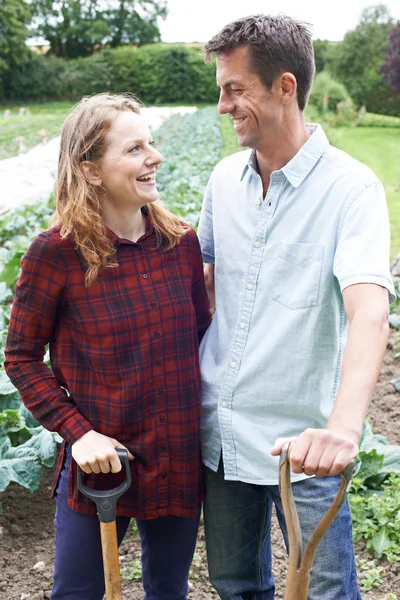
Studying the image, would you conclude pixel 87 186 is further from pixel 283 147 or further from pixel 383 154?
pixel 383 154

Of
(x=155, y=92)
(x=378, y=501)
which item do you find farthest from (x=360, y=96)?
(x=378, y=501)

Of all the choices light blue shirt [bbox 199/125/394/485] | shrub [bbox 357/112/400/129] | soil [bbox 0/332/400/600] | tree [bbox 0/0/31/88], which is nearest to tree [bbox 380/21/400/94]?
shrub [bbox 357/112/400/129]

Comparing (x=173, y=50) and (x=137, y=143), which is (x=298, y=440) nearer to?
(x=137, y=143)

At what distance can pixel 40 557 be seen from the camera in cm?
322

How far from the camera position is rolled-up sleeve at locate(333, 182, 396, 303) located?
178cm

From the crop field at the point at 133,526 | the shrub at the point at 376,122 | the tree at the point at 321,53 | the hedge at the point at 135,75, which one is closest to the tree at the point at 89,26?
the hedge at the point at 135,75

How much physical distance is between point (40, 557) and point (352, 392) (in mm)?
2115

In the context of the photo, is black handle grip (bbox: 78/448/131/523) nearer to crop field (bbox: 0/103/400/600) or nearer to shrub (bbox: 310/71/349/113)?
crop field (bbox: 0/103/400/600)

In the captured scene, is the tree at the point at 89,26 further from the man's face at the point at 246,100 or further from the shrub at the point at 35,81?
the man's face at the point at 246,100

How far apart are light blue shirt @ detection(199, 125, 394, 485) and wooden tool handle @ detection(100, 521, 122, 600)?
375 millimetres

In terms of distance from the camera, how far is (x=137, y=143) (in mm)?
2064

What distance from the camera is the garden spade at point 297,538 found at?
1.49 meters

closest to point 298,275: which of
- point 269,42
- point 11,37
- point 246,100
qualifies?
point 246,100

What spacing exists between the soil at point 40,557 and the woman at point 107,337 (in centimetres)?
104
